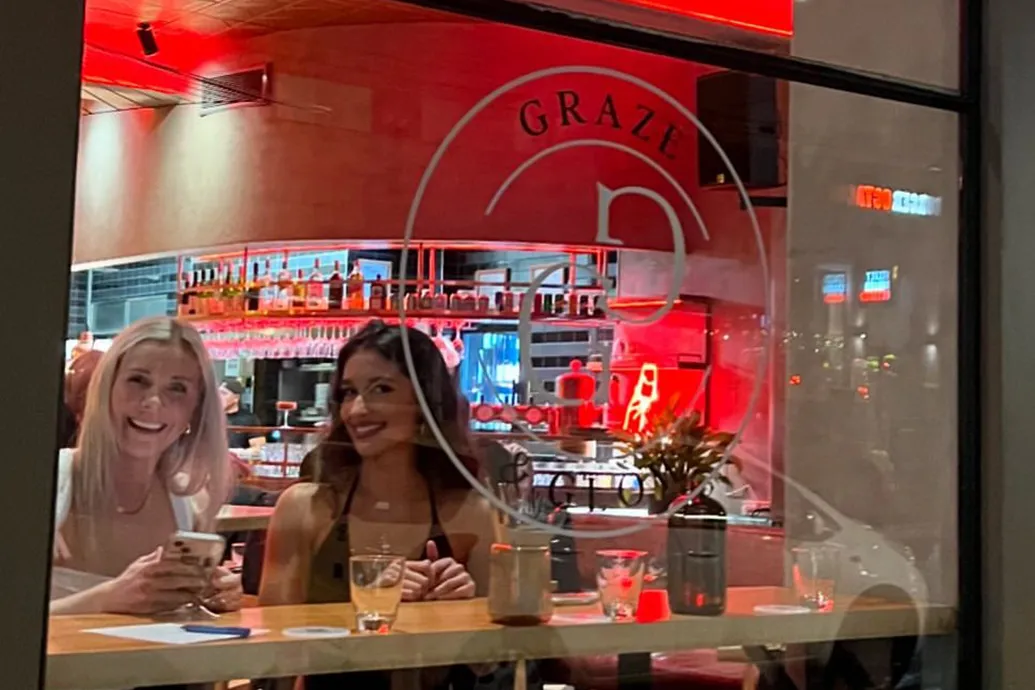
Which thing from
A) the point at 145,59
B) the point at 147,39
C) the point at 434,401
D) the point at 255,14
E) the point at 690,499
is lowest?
the point at 690,499

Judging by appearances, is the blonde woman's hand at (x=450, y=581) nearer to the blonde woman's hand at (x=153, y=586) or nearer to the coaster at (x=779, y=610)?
the blonde woman's hand at (x=153, y=586)

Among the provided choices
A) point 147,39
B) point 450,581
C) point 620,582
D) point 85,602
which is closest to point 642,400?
point 620,582

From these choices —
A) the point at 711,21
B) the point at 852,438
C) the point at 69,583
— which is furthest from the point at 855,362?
the point at 69,583

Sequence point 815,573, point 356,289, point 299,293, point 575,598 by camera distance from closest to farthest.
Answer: point 575,598 → point 815,573 → point 356,289 → point 299,293

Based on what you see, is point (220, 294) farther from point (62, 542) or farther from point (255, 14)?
point (62, 542)

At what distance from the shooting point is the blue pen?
1.74m

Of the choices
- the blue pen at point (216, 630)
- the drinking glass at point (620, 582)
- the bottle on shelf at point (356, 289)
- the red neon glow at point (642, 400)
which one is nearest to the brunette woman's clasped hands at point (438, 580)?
the drinking glass at point (620, 582)

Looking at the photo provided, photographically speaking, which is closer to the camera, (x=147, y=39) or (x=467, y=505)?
(x=467, y=505)

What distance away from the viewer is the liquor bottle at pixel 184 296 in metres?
2.25

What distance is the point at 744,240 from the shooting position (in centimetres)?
234

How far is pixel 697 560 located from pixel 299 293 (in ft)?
6.06

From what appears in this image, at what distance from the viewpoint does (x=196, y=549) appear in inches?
76.5

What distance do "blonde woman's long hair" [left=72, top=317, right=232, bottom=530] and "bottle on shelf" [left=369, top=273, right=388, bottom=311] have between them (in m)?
0.37

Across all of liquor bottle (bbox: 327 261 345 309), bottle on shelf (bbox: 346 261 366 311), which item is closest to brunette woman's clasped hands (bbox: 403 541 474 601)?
bottle on shelf (bbox: 346 261 366 311)
